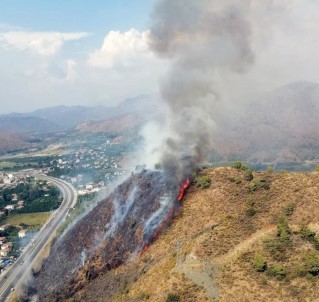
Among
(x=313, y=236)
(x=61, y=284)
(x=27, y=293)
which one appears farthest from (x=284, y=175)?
(x=27, y=293)

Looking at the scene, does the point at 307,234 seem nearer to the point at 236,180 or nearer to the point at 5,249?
the point at 236,180

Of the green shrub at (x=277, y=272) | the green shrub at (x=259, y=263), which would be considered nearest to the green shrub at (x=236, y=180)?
the green shrub at (x=259, y=263)

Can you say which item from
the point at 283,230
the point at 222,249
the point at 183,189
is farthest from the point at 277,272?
the point at 183,189

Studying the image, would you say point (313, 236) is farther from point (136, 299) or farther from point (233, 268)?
point (136, 299)

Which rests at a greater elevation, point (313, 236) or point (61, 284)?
point (313, 236)

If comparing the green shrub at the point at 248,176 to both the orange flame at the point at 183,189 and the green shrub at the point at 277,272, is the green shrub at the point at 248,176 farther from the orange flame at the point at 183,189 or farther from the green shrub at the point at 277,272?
the green shrub at the point at 277,272

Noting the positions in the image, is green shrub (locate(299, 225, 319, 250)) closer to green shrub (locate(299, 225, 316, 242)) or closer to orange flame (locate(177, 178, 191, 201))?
green shrub (locate(299, 225, 316, 242))
